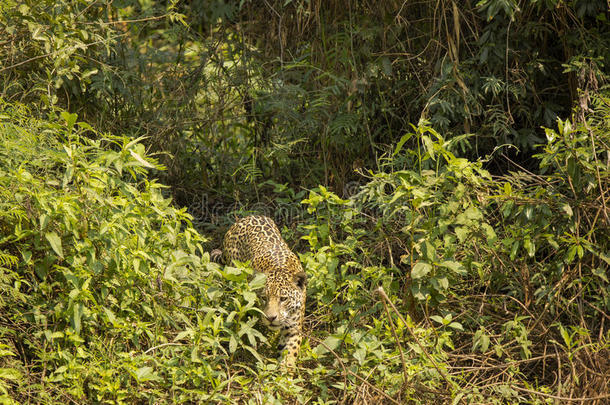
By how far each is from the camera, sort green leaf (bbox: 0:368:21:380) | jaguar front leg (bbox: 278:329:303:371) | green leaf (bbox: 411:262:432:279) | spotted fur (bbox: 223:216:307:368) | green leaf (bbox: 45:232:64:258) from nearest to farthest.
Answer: green leaf (bbox: 0:368:21:380) → green leaf (bbox: 45:232:64:258) → green leaf (bbox: 411:262:432:279) → jaguar front leg (bbox: 278:329:303:371) → spotted fur (bbox: 223:216:307:368)

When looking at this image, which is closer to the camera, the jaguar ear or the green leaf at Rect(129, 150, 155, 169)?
the green leaf at Rect(129, 150, 155, 169)

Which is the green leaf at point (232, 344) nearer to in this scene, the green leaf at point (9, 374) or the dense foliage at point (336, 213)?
the dense foliage at point (336, 213)

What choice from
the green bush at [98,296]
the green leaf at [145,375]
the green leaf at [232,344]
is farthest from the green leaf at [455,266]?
the green leaf at [145,375]

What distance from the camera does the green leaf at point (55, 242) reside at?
14.4ft

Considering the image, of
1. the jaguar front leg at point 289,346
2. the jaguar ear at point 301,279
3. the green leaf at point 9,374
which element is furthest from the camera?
the jaguar ear at point 301,279

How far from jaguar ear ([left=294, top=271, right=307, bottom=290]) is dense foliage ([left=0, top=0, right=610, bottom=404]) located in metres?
0.15

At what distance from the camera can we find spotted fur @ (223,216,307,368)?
17.2ft

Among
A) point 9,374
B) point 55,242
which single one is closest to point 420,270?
point 55,242

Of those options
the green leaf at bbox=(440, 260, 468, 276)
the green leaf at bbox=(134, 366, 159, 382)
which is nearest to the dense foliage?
the green leaf at bbox=(440, 260, 468, 276)

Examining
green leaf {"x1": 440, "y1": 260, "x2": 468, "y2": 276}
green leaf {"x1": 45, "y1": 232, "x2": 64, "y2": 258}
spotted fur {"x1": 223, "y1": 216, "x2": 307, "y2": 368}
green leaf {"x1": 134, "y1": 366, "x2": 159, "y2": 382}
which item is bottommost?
spotted fur {"x1": 223, "y1": 216, "x2": 307, "y2": 368}

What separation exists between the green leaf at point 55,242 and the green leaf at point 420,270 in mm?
2207

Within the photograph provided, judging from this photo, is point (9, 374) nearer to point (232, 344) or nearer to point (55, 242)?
point (55, 242)

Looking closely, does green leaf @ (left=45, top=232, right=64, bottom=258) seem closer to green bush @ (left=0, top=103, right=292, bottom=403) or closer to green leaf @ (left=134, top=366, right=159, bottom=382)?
green bush @ (left=0, top=103, right=292, bottom=403)

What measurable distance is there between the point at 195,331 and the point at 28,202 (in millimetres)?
1292
